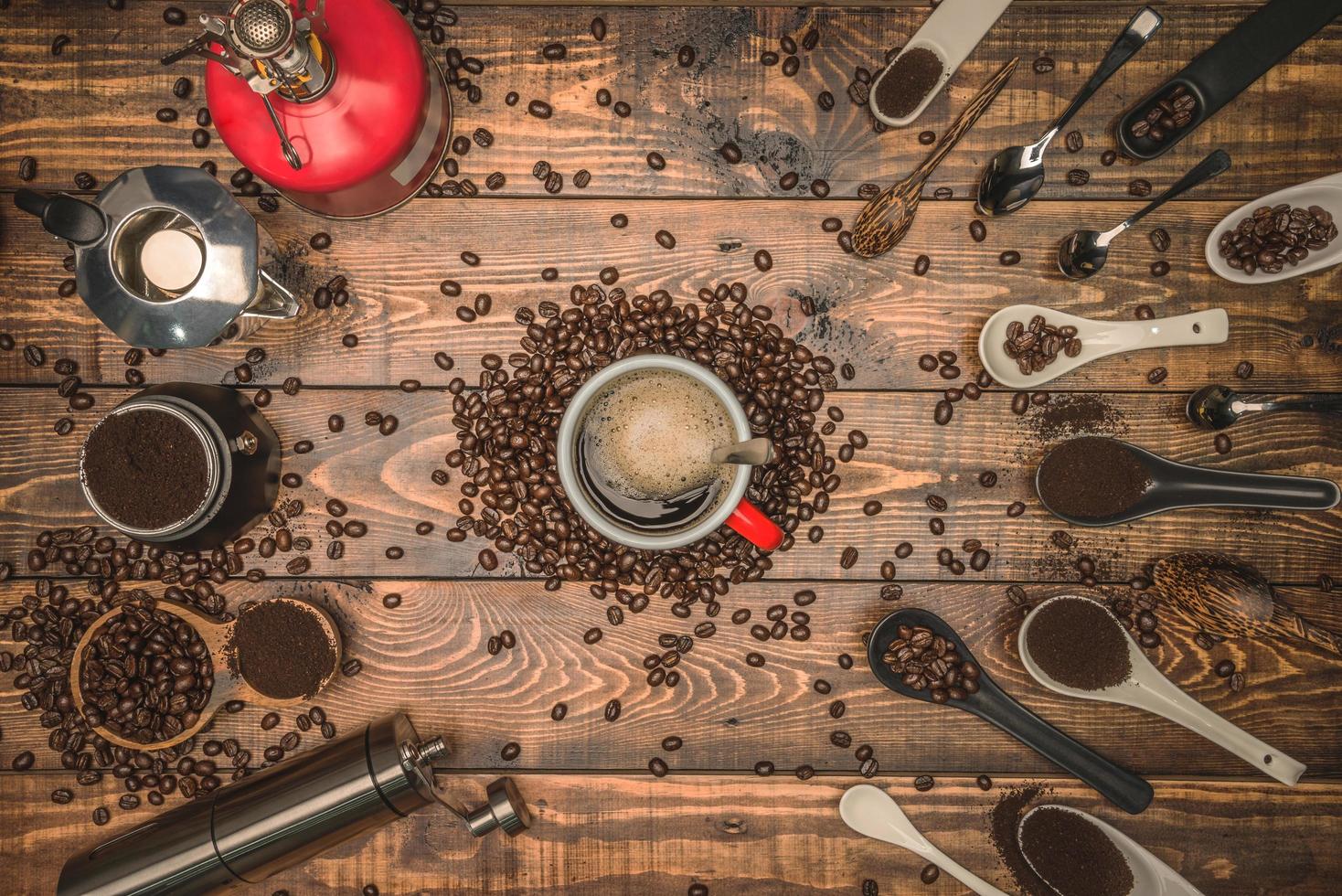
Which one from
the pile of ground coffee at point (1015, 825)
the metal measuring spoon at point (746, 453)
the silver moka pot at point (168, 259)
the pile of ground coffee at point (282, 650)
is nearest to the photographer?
the metal measuring spoon at point (746, 453)

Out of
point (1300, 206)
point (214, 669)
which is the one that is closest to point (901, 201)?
point (1300, 206)

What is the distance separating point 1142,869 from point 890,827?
0.42 meters

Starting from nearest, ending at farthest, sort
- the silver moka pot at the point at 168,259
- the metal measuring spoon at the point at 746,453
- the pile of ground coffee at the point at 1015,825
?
1. the metal measuring spoon at the point at 746,453
2. the silver moka pot at the point at 168,259
3. the pile of ground coffee at the point at 1015,825

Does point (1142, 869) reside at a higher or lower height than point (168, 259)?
lower

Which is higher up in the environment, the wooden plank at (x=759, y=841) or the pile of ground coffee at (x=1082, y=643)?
the pile of ground coffee at (x=1082, y=643)

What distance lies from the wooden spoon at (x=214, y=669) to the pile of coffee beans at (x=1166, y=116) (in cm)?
162

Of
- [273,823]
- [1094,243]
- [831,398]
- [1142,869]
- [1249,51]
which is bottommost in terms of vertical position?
[1142,869]

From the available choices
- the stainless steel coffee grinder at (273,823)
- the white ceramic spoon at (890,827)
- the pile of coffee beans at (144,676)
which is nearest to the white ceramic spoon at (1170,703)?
the white ceramic spoon at (890,827)

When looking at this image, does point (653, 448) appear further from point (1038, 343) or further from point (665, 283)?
point (1038, 343)

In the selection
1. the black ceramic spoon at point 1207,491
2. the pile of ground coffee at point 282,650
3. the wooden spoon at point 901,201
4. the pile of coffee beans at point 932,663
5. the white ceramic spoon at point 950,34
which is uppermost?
the white ceramic spoon at point 950,34

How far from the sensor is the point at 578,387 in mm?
1304

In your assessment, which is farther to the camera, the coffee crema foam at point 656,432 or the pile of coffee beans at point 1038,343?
the pile of coffee beans at point 1038,343

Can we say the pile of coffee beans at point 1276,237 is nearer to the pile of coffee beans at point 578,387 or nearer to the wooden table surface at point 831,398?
the wooden table surface at point 831,398

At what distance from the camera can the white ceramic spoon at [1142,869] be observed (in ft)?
4.20
